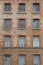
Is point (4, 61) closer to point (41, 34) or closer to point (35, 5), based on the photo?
point (41, 34)

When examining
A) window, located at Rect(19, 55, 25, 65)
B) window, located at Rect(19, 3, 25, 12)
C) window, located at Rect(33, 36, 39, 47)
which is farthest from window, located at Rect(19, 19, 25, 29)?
window, located at Rect(19, 55, 25, 65)

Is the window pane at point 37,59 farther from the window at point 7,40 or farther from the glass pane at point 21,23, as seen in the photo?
the glass pane at point 21,23

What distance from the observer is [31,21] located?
1881 inches

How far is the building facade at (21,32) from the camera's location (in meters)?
47.0

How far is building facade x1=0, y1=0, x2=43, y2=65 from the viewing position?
154 ft

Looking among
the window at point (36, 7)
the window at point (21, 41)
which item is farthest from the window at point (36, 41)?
the window at point (36, 7)

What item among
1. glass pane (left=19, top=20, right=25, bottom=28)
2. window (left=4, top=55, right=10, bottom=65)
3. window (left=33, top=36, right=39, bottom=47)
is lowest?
window (left=4, top=55, right=10, bottom=65)

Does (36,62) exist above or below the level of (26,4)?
below

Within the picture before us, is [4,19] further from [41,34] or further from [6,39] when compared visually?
[41,34]

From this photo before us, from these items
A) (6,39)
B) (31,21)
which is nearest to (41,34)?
(31,21)

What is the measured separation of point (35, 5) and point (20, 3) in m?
2.43

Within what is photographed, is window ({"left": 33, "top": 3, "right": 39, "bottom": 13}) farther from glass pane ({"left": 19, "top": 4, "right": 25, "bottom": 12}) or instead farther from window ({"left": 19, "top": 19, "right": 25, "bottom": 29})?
window ({"left": 19, "top": 19, "right": 25, "bottom": 29})

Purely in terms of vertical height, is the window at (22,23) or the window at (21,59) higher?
the window at (22,23)

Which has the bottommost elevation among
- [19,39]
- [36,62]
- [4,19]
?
[36,62]
